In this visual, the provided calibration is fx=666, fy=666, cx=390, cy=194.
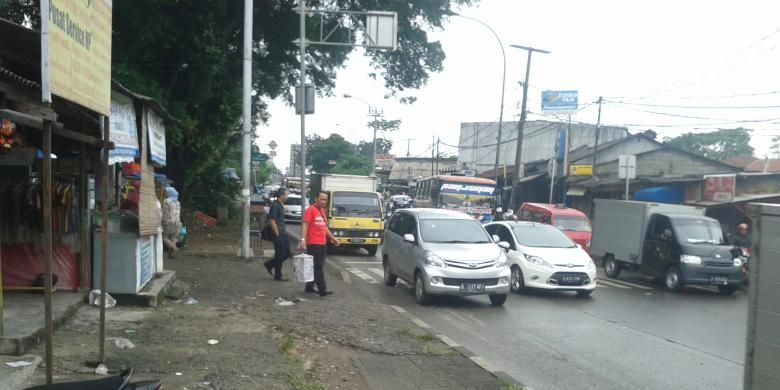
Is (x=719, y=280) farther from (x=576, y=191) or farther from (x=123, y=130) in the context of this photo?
(x=576, y=191)

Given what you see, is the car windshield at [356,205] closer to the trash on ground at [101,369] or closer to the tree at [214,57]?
the tree at [214,57]

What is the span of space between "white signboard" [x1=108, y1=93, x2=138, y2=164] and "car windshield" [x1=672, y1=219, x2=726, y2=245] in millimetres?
13036

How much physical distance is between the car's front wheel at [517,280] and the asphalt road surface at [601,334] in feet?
0.78

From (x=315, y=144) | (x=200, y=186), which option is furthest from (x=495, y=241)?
(x=315, y=144)

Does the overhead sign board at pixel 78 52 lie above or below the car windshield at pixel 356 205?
above

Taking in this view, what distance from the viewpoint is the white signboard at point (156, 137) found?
9.48m

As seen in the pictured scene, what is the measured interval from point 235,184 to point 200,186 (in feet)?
5.81

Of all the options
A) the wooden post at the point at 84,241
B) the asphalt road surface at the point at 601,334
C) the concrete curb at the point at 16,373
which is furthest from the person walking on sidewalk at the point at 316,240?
the concrete curb at the point at 16,373

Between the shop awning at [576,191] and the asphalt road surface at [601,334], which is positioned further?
the shop awning at [576,191]

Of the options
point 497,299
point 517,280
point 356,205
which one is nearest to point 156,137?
point 497,299

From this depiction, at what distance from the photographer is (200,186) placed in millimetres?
26609

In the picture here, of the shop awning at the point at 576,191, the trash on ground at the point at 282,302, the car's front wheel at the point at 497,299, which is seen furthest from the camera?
the shop awning at the point at 576,191

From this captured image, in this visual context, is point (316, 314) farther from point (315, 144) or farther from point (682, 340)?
point (315, 144)

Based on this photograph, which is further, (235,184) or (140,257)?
(235,184)
